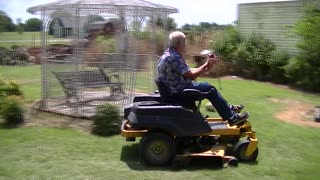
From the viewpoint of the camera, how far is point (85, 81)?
9766 millimetres

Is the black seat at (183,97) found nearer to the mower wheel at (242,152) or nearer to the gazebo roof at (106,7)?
the mower wheel at (242,152)

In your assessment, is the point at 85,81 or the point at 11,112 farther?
the point at 85,81

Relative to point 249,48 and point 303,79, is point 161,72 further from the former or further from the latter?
point 249,48

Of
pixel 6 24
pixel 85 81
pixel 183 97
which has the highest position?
pixel 6 24

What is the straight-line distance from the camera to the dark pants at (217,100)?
20.1ft

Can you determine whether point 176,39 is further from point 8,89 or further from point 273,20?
point 273,20

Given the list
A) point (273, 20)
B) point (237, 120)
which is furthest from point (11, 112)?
point (273, 20)

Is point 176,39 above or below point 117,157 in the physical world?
above

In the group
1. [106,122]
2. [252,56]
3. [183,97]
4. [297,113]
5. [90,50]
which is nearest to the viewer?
[183,97]

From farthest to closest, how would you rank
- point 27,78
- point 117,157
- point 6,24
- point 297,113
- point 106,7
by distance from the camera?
point 6,24 → point 27,78 → point 297,113 → point 106,7 → point 117,157

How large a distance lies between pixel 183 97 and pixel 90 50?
5.18m

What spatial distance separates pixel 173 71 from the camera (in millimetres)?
6105

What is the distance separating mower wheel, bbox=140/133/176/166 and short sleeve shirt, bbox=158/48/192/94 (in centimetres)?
66

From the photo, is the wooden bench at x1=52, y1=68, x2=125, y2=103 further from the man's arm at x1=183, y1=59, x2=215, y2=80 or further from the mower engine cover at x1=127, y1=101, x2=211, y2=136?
the man's arm at x1=183, y1=59, x2=215, y2=80
